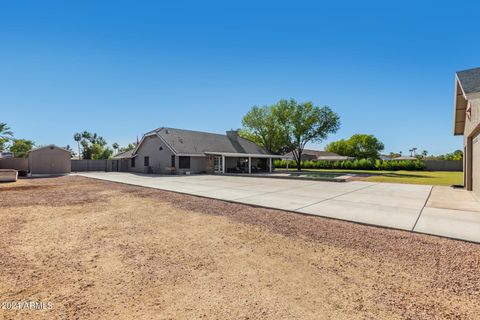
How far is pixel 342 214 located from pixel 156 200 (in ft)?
23.3

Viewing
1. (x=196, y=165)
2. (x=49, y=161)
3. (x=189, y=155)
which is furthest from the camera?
(x=196, y=165)

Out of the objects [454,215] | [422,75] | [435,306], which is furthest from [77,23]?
[422,75]

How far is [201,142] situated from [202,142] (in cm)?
Result: 15

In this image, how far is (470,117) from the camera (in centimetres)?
1040

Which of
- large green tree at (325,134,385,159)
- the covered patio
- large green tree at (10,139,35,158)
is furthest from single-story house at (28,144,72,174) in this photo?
large green tree at (325,134,385,159)

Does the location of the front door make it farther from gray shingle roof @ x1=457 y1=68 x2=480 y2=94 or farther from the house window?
gray shingle roof @ x1=457 y1=68 x2=480 y2=94

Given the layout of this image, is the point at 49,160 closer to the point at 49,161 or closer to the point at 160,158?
the point at 49,161

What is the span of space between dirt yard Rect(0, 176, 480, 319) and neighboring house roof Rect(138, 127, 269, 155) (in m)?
20.2

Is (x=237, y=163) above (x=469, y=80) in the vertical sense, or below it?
below

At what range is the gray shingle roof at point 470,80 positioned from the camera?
828 centimetres

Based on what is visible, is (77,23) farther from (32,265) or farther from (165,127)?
(165,127)

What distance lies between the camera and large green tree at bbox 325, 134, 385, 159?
205 feet

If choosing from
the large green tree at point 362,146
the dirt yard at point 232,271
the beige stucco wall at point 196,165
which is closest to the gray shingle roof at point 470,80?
the dirt yard at point 232,271

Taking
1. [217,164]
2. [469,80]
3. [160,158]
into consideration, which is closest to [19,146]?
[160,158]
